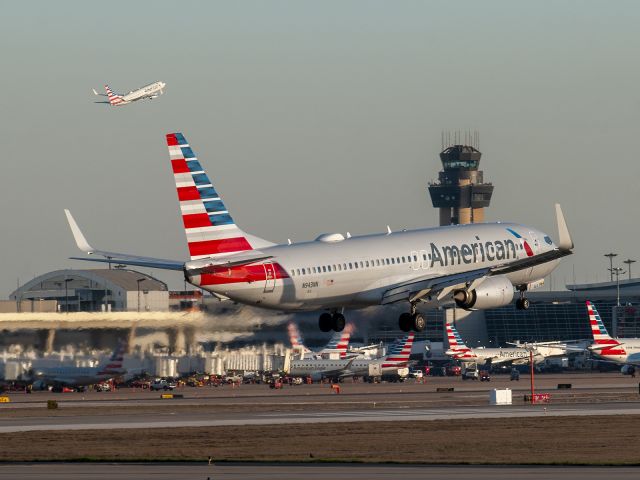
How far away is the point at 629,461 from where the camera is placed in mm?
53125

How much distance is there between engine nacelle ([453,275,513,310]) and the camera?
273ft

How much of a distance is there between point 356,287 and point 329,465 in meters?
26.9

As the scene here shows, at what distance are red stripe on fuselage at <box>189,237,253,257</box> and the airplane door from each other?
1570 mm

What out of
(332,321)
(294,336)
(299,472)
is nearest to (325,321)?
(332,321)

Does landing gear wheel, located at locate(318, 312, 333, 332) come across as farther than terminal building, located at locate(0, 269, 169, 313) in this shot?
No

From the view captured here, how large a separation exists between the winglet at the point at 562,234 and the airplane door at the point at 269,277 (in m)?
16.6

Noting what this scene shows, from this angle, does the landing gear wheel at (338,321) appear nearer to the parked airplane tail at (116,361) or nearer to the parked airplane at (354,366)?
the parked airplane tail at (116,361)

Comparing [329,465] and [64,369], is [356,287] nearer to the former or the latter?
[329,465]

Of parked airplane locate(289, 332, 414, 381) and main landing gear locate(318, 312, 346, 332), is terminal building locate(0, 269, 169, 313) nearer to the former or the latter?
parked airplane locate(289, 332, 414, 381)

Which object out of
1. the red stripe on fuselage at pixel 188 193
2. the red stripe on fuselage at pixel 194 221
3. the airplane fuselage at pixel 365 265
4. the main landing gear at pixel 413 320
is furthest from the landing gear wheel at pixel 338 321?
the red stripe on fuselage at pixel 188 193

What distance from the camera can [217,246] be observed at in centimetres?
7162

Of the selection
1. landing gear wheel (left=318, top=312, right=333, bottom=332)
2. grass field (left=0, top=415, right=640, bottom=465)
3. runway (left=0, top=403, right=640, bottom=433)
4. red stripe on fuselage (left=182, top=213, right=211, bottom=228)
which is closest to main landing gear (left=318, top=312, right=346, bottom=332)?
landing gear wheel (left=318, top=312, right=333, bottom=332)

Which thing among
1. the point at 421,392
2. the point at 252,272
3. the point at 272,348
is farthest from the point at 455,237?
Answer: the point at 421,392

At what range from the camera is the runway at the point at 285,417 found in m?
77.4
